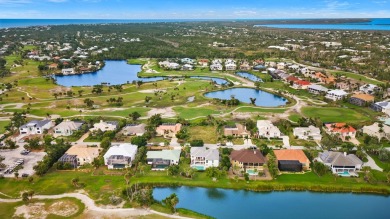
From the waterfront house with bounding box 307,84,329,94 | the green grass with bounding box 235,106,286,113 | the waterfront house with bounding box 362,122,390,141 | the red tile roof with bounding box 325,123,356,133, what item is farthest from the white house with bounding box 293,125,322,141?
the waterfront house with bounding box 307,84,329,94

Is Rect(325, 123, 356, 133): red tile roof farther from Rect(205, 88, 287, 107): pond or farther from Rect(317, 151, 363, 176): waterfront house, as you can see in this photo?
Rect(205, 88, 287, 107): pond

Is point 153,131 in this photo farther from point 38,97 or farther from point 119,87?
point 38,97

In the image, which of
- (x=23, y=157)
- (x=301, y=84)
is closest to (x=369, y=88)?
(x=301, y=84)

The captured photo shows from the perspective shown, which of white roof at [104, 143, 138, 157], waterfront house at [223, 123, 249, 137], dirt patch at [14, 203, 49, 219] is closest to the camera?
dirt patch at [14, 203, 49, 219]

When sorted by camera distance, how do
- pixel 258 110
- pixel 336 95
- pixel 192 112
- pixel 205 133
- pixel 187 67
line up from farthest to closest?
1. pixel 187 67
2. pixel 336 95
3. pixel 258 110
4. pixel 192 112
5. pixel 205 133

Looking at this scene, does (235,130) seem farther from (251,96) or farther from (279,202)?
(251,96)

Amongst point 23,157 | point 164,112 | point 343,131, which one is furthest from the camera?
Answer: point 164,112
